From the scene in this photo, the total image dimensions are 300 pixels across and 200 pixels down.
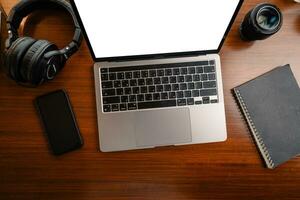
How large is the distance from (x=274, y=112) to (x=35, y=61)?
51 cm

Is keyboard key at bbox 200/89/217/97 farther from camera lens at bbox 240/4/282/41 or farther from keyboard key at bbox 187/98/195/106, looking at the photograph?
camera lens at bbox 240/4/282/41

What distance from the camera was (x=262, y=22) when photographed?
750 millimetres

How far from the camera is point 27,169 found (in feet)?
2.32

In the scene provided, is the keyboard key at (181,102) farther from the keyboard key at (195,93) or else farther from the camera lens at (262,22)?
the camera lens at (262,22)

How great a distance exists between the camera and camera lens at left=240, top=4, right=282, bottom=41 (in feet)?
Result: 2.36

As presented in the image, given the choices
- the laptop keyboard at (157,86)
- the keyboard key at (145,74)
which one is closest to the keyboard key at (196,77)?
the laptop keyboard at (157,86)

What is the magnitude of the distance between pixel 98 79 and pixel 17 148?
0.22 meters

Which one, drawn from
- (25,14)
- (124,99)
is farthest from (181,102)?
(25,14)

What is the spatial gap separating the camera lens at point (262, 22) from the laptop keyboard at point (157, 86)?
0.40 ft

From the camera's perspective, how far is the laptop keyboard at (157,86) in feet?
2.38

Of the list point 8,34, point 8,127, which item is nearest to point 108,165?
point 8,127

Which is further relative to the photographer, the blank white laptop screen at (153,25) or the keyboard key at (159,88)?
the keyboard key at (159,88)

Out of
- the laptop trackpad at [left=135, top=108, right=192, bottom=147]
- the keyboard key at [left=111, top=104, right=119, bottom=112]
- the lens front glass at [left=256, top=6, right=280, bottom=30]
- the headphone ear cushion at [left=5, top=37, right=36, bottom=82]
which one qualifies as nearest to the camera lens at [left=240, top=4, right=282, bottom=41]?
the lens front glass at [left=256, top=6, right=280, bottom=30]

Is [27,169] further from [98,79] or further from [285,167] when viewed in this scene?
[285,167]
